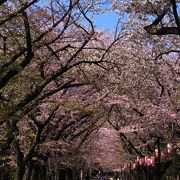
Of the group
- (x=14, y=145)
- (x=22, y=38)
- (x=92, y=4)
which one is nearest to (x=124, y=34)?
(x=92, y=4)


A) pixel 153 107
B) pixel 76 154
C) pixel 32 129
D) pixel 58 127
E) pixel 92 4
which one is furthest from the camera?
pixel 76 154

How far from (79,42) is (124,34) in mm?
1718

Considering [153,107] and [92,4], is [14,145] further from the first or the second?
[92,4]

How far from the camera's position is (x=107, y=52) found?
576 inches

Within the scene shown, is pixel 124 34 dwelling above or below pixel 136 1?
above

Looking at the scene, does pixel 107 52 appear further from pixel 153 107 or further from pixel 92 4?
pixel 153 107

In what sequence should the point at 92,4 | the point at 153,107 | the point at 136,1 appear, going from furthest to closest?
1. the point at 153,107
2. the point at 92,4
3. the point at 136,1

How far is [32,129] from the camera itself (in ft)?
67.0

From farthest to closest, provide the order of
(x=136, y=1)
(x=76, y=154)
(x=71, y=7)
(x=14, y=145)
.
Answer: (x=76, y=154), (x=14, y=145), (x=71, y=7), (x=136, y=1)

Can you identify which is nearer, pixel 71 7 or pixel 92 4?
pixel 71 7

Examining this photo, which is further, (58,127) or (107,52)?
(58,127)

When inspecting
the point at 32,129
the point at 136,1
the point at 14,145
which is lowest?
the point at 14,145

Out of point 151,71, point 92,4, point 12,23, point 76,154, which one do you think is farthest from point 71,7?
point 76,154

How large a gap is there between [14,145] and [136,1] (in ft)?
31.2
